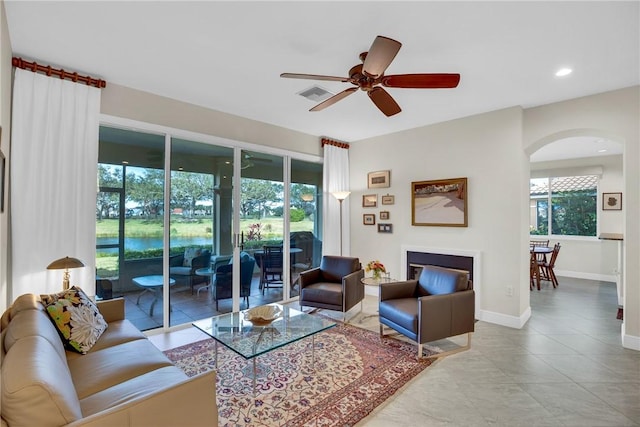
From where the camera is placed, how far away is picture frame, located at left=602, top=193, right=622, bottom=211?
620 cm

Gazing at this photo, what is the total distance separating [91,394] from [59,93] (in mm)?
2687

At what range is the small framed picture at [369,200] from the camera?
5.28 m

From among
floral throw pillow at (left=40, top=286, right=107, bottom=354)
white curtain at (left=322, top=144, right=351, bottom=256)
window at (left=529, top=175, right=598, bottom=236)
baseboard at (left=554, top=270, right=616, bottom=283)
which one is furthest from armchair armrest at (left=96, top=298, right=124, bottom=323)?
baseboard at (left=554, top=270, right=616, bottom=283)

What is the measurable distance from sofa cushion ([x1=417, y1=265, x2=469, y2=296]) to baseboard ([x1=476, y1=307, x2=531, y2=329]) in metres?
1.19

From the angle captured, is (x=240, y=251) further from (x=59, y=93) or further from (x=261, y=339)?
(x=59, y=93)

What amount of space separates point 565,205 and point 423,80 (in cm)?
688

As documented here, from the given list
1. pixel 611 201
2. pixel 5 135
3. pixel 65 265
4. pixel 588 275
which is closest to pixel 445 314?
pixel 65 265

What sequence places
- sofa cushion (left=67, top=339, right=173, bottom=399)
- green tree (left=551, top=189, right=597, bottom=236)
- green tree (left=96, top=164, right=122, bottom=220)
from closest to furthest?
sofa cushion (left=67, top=339, right=173, bottom=399), green tree (left=96, top=164, right=122, bottom=220), green tree (left=551, top=189, right=597, bottom=236)

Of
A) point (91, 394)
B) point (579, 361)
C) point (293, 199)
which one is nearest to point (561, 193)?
point (579, 361)

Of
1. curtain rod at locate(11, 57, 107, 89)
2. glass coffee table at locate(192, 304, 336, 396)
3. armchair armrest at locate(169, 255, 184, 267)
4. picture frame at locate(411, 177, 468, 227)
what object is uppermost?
curtain rod at locate(11, 57, 107, 89)

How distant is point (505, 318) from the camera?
12.5ft

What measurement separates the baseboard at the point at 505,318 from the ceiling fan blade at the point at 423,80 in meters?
3.05

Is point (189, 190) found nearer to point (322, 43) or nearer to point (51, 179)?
point (51, 179)

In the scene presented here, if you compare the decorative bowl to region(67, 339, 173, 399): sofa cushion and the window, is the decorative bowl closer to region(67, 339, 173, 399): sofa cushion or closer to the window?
region(67, 339, 173, 399): sofa cushion
